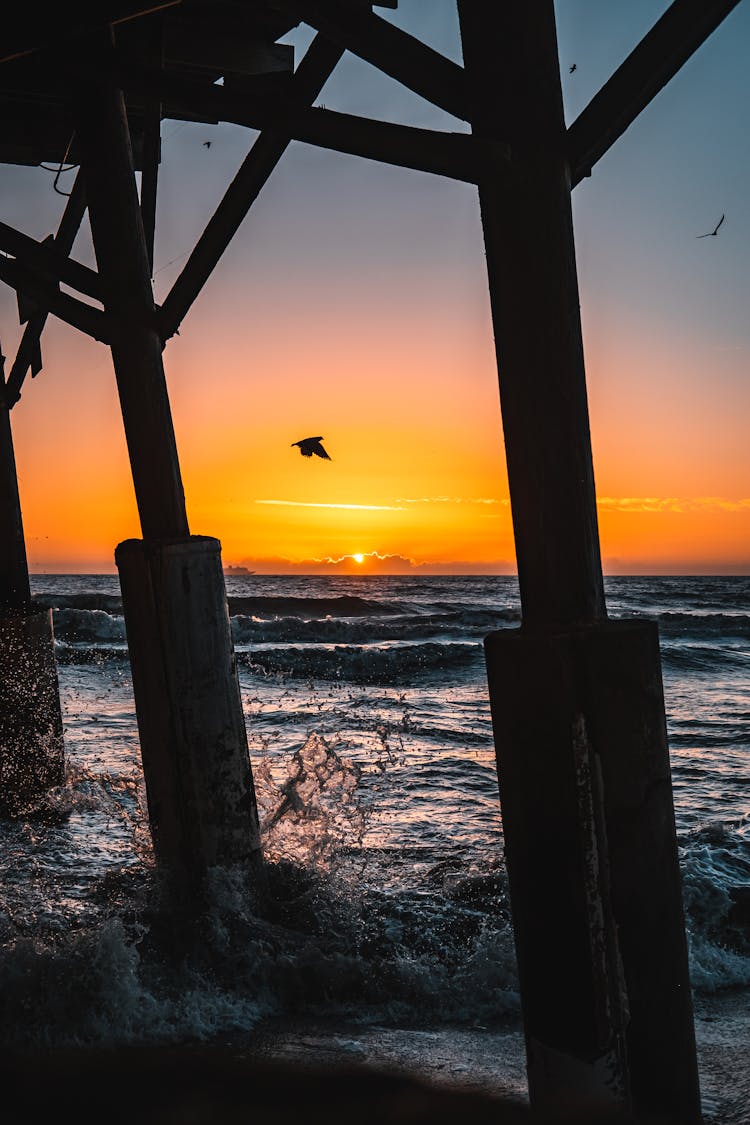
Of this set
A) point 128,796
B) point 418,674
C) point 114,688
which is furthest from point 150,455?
point 418,674

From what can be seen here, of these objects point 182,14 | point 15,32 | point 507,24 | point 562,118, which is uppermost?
point 182,14

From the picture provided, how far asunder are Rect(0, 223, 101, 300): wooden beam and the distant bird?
4.06 feet

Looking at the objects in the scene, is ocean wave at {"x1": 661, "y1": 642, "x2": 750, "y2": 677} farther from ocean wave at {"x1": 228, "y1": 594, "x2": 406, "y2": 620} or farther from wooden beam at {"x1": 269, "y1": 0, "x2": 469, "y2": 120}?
ocean wave at {"x1": 228, "y1": 594, "x2": 406, "y2": 620}

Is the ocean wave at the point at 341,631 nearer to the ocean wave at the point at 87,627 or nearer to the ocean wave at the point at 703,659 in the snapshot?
the ocean wave at the point at 87,627

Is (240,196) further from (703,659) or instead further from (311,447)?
(703,659)

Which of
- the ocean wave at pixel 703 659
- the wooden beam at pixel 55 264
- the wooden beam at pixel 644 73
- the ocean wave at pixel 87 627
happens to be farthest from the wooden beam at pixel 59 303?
the ocean wave at pixel 87 627

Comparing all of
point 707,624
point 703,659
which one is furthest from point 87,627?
point 707,624

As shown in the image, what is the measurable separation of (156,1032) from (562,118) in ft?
9.62

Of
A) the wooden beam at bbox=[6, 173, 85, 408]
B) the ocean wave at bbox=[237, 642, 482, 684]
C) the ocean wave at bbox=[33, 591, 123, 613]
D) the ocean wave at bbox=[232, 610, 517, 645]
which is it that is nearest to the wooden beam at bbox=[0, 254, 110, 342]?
the wooden beam at bbox=[6, 173, 85, 408]

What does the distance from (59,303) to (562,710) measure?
2.81 meters

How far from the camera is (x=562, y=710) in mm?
1653

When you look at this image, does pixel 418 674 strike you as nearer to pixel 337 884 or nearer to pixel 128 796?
pixel 128 796

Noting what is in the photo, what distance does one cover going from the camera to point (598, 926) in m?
1.65

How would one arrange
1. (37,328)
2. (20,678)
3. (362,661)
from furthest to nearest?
1. (362,661)
2. (37,328)
3. (20,678)
